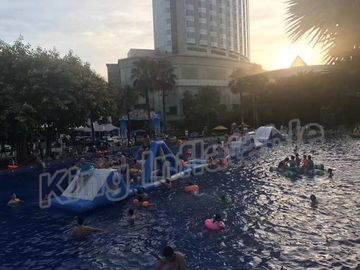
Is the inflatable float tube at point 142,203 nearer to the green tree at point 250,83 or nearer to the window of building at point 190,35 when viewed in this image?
the green tree at point 250,83

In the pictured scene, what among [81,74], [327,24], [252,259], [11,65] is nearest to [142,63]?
[81,74]

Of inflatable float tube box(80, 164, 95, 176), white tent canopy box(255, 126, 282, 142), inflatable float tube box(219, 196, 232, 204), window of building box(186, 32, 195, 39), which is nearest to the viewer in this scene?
inflatable float tube box(219, 196, 232, 204)

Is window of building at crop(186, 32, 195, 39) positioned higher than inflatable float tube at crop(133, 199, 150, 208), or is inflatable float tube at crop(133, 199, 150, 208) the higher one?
window of building at crop(186, 32, 195, 39)

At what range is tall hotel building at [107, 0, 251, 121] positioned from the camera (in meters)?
98.4

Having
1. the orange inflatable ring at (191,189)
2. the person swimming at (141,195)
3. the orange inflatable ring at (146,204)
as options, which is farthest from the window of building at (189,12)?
the orange inflatable ring at (146,204)

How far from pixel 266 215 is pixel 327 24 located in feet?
39.9

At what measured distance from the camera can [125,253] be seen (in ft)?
48.4

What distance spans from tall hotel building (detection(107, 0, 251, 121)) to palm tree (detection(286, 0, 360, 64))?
8730cm

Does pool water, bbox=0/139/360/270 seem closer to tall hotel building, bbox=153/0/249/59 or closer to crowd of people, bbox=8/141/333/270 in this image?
crowd of people, bbox=8/141/333/270

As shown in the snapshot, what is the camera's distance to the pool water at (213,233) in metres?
13.8

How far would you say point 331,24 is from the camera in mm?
7855

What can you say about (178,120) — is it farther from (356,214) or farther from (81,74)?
(356,214)

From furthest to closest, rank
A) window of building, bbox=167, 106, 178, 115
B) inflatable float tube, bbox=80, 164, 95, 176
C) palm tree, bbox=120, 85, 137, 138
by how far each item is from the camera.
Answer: window of building, bbox=167, 106, 178, 115
palm tree, bbox=120, 85, 137, 138
inflatable float tube, bbox=80, 164, 95, 176

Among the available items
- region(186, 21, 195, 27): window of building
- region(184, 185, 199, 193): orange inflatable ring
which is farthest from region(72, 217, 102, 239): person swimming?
region(186, 21, 195, 27): window of building
